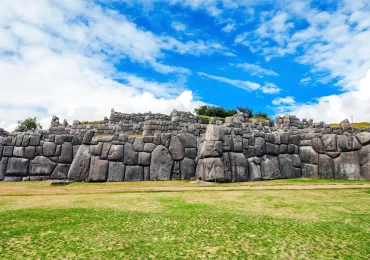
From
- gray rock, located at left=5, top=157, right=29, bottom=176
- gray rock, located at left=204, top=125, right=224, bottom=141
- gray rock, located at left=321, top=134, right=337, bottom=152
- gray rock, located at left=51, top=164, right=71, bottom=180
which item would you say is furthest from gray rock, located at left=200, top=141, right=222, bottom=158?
gray rock, located at left=5, top=157, right=29, bottom=176

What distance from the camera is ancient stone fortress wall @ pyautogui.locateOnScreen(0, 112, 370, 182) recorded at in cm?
1430

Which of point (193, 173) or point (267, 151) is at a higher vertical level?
point (267, 151)

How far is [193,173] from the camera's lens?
15266 mm

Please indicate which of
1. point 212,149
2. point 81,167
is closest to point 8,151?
point 81,167

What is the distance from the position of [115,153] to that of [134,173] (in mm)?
1517

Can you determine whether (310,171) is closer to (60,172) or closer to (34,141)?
(60,172)

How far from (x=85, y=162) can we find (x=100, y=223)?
9.85 metres

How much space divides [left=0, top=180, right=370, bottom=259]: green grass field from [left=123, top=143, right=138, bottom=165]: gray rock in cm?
687

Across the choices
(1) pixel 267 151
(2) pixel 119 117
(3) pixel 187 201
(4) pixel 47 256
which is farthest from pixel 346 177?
(2) pixel 119 117

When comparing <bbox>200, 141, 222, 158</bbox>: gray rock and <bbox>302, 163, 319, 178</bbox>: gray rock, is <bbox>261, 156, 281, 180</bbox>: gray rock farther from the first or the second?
<bbox>200, 141, 222, 158</bbox>: gray rock

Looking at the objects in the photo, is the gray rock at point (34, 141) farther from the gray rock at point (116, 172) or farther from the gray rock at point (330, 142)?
the gray rock at point (330, 142)

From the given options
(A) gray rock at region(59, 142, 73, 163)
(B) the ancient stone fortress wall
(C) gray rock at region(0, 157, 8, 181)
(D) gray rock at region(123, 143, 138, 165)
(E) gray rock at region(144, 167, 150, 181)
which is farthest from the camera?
(A) gray rock at region(59, 142, 73, 163)

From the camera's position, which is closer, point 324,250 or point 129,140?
point 324,250

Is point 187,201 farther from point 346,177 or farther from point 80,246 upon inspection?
point 346,177
